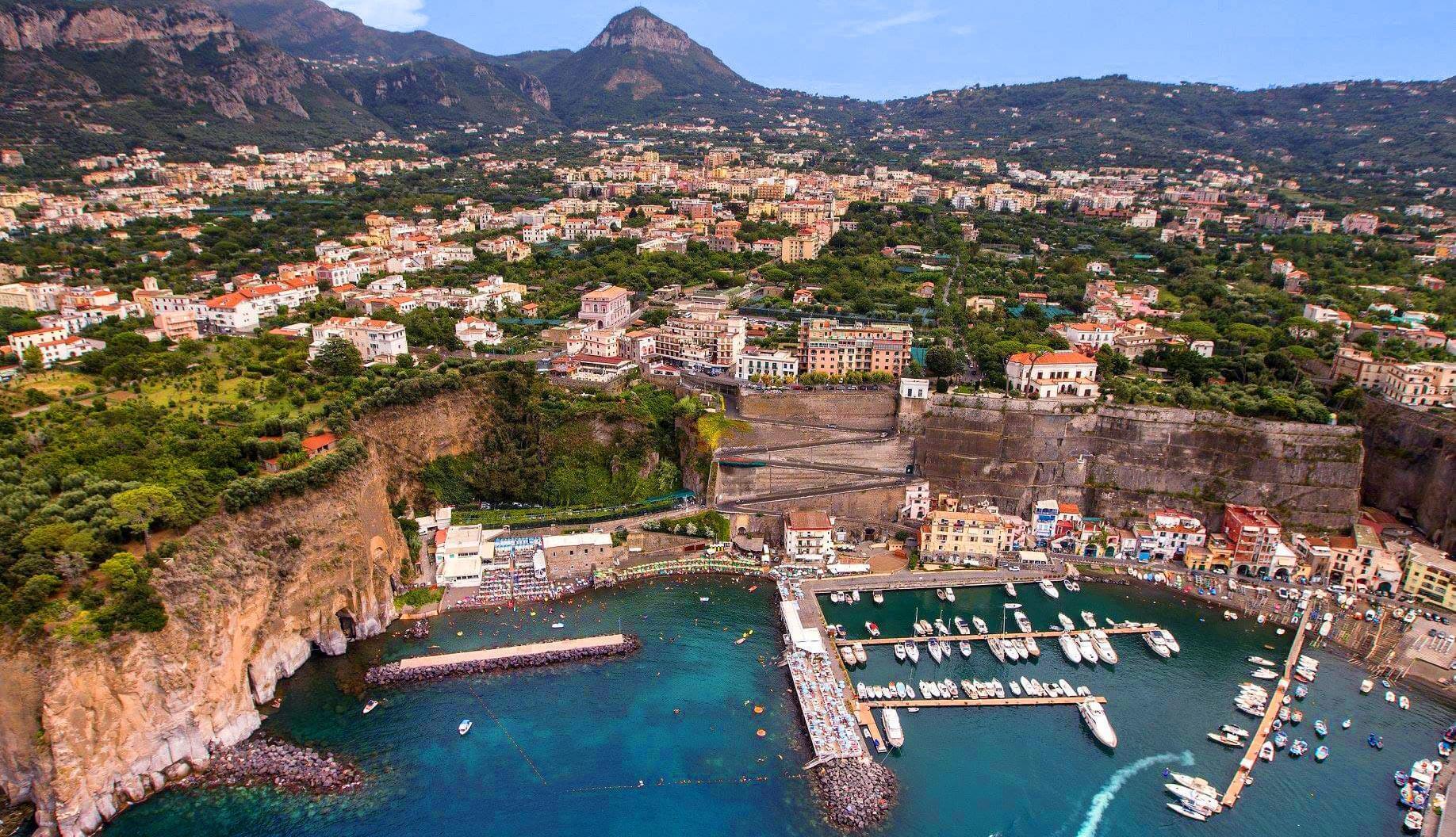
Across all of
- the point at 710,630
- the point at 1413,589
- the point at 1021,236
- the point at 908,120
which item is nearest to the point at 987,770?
the point at 710,630

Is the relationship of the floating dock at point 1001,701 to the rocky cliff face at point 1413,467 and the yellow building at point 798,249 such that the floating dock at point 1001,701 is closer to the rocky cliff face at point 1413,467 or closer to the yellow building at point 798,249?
the rocky cliff face at point 1413,467

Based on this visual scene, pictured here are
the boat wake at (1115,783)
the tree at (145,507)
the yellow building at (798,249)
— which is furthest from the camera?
the yellow building at (798,249)

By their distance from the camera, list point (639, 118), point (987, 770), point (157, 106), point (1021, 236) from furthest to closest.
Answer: point (639, 118)
point (157, 106)
point (1021, 236)
point (987, 770)

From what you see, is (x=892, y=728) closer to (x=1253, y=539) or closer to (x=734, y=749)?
(x=734, y=749)

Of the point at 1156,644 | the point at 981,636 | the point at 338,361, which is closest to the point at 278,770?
the point at 338,361

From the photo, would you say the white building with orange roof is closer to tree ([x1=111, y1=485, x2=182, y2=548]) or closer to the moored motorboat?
the moored motorboat

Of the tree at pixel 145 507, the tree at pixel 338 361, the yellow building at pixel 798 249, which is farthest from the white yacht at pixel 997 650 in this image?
the yellow building at pixel 798 249

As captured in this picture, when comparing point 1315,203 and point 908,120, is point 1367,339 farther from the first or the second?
point 908,120
